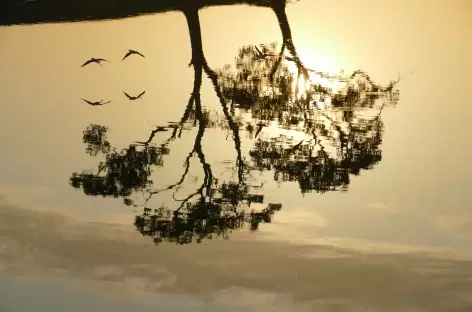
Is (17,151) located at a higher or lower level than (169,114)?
lower

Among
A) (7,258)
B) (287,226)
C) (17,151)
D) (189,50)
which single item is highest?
(189,50)

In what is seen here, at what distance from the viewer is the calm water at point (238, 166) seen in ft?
3.83

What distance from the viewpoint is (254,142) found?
1186 millimetres

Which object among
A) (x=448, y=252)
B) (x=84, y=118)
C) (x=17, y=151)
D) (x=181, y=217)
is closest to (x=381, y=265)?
(x=448, y=252)

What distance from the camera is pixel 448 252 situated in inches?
46.5

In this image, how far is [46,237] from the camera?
46.2 inches

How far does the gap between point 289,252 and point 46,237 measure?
521mm

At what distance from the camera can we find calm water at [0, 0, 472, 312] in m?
1.17

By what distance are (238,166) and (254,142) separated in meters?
0.06

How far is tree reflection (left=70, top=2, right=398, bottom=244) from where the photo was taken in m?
1.18

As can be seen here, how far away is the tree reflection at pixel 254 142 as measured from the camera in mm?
1176

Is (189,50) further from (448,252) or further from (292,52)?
(448,252)

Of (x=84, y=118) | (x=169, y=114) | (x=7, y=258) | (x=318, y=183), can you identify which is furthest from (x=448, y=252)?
(x=7, y=258)

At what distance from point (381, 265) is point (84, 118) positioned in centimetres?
71
